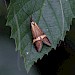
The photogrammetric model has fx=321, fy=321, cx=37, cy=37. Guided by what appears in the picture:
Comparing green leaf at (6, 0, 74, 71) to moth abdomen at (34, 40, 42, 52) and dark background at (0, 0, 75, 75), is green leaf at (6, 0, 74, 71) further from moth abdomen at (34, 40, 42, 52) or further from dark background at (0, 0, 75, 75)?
dark background at (0, 0, 75, 75)

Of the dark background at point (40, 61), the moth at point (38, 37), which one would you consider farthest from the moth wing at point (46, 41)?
the dark background at point (40, 61)

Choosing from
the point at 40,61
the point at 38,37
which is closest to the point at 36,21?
the point at 38,37

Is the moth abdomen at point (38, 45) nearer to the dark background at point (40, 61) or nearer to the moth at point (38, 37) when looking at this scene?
the moth at point (38, 37)

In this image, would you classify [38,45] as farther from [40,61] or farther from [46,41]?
[40,61]

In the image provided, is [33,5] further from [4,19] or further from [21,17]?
[4,19]

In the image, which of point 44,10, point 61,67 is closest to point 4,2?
point 44,10

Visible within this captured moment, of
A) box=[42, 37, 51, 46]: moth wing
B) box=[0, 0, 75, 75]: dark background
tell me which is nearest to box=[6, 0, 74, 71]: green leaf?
box=[42, 37, 51, 46]: moth wing
